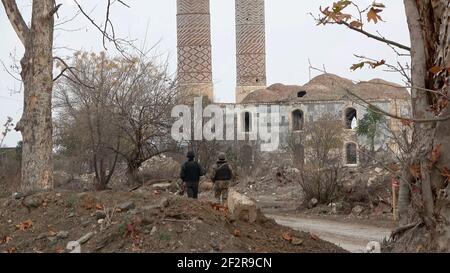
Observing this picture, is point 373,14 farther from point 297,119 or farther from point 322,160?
point 297,119

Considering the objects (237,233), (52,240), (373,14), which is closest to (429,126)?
(373,14)

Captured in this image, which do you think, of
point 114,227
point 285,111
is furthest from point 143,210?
point 285,111

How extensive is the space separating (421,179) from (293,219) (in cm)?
1194

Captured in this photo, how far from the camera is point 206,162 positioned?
28.5 metres

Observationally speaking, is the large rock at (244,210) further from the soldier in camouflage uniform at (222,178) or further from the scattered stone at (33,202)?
the soldier in camouflage uniform at (222,178)

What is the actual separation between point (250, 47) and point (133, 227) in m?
42.3

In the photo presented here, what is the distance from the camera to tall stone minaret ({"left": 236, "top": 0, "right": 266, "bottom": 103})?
160 ft

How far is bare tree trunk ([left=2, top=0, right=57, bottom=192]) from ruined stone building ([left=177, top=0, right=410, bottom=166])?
21.0m

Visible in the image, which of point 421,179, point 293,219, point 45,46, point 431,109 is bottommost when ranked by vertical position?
point 293,219

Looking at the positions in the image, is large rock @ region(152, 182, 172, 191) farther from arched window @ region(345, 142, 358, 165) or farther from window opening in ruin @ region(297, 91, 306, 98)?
window opening in ruin @ region(297, 91, 306, 98)

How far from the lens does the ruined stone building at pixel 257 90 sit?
1431 inches

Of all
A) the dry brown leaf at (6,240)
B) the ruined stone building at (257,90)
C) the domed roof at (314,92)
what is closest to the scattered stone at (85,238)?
the dry brown leaf at (6,240)
